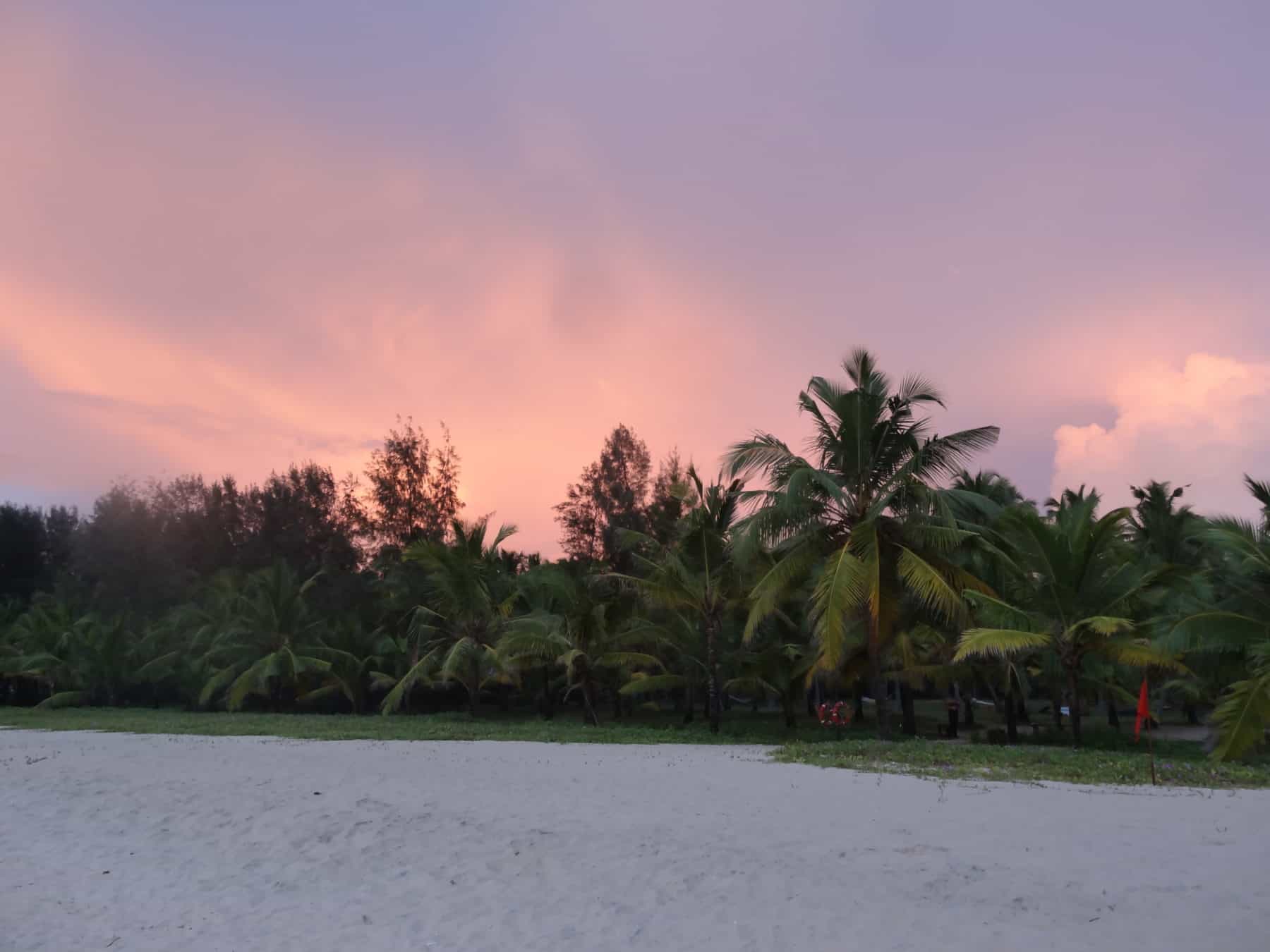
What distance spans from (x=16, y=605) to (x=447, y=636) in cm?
3164

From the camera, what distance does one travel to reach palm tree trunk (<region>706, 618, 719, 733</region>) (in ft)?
78.7

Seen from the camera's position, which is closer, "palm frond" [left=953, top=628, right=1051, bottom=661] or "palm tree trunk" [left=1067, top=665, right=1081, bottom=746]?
"palm frond" [left=953, top=628, right=1051, bottom=661]

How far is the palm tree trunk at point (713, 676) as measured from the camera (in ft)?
78.7

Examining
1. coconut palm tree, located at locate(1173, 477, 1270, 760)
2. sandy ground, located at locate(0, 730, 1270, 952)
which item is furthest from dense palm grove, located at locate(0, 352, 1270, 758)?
sandy ground, located at locate(0, 730, 1270, 952)

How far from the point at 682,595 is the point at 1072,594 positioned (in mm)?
9307

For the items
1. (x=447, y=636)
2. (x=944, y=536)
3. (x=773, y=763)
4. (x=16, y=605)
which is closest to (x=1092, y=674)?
(x=944, y=536)

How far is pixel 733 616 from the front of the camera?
28.6 metres

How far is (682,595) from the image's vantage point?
24.0 metres

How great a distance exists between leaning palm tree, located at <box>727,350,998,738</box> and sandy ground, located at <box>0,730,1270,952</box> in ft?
22.2

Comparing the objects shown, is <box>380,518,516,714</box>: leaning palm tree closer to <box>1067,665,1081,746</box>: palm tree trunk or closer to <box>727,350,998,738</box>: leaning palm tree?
<box>727,350,998,738</box>: leaning palm tree

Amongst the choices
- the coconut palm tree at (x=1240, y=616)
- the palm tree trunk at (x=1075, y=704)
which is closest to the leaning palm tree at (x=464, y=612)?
the palm tree trunk at (x=1075, y=704)

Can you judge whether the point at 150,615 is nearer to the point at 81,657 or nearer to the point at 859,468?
the point at 81,657

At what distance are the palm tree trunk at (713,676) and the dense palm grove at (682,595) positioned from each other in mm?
59

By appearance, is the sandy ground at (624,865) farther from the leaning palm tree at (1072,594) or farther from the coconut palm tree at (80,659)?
the coconut palm tree at (80,659)
